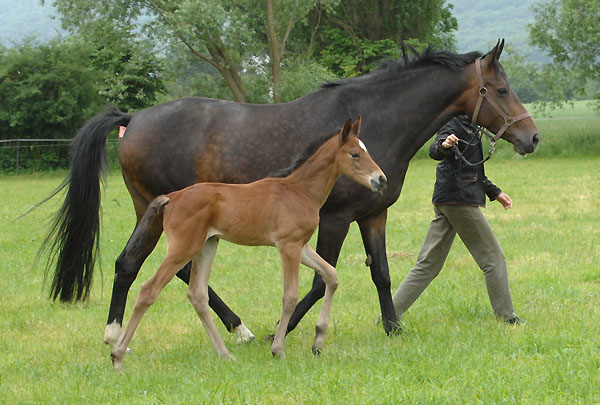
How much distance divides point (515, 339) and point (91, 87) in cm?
2694

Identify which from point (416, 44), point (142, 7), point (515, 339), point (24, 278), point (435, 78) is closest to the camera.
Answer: point (515, 339)

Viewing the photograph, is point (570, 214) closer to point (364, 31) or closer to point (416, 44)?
point (416, 44)

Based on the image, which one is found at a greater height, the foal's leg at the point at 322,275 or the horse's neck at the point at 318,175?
the horse's neck at the point at 318,175

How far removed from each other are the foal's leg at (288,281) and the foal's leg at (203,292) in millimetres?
380

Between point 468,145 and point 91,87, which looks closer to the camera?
point 468,145

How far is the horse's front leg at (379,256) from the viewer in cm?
573

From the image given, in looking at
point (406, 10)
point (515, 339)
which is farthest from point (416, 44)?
point (515, 339)

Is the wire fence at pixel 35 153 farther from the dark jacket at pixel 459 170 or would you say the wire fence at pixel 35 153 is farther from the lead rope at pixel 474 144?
the lead rope at pixel 474 144

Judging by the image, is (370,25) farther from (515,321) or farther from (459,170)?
Answer: (515,321)

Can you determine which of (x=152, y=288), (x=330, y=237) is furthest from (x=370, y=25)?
(x=152, y=288)

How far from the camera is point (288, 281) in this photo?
493cm

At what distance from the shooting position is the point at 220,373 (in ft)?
15.3

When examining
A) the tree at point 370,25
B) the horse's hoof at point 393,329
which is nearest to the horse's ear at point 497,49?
the horse's hoof at point 393,329

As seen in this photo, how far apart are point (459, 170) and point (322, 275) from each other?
1.47 m
